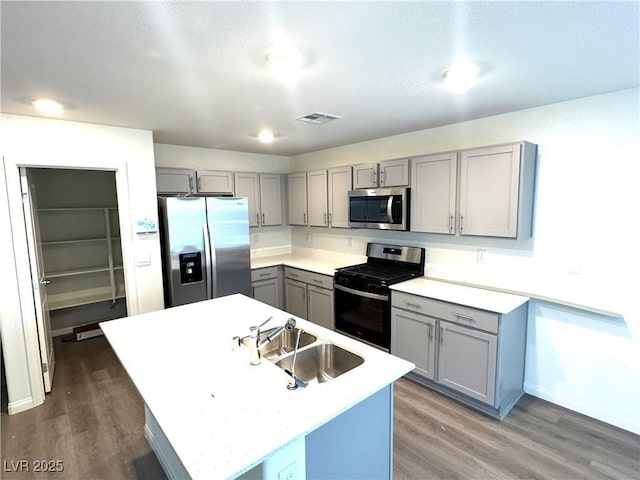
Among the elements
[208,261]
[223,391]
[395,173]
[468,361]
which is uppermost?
[395,173]

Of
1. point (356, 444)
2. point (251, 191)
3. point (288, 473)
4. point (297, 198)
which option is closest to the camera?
point (288, 473)

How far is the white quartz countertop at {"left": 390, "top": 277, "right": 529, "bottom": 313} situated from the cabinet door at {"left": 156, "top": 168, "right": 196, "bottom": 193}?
2.65 metres

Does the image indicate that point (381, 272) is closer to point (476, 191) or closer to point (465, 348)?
point (465, 348)

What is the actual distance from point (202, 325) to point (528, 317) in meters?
2.63

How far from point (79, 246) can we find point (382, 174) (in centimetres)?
396

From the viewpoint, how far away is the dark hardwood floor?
2.05 m

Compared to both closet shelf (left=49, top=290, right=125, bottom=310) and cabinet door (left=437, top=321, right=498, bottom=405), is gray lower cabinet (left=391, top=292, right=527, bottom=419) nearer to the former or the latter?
cabinet door (left=437, top=321, right=498, bottom=405)

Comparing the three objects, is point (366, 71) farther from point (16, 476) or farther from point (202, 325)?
point (16, 476)

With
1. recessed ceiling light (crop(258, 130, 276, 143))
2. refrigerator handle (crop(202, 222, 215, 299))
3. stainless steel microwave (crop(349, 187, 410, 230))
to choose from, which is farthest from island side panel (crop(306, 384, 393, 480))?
recessed ceiling light (crop(258, 130, 276, 143))

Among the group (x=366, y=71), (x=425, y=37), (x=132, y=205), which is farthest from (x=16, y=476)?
(x=425, y=37)

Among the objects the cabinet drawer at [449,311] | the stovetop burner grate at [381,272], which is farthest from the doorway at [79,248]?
the cabinet drawer at [449,311]

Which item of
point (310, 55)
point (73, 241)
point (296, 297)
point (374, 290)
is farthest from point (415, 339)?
point (73, 241)

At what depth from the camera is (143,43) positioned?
1529 millimetres

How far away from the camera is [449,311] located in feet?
8.78
